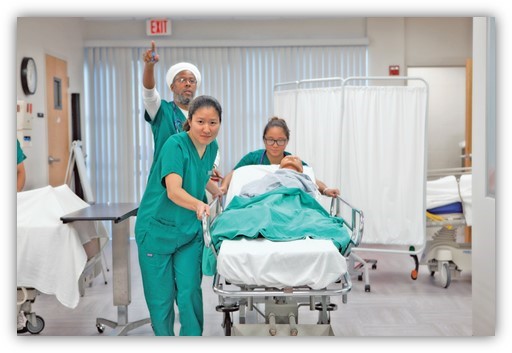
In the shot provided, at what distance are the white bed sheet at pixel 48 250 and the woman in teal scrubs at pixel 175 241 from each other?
622 millimetres

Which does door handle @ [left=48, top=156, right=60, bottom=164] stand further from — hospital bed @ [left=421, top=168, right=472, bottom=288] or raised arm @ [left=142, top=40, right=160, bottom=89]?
hospital bed @ [left=421, top=168, right=472, bottom=288]

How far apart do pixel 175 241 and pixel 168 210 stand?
124 millimetres

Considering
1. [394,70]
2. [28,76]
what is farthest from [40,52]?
[394,70]

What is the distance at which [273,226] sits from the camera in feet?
7.52

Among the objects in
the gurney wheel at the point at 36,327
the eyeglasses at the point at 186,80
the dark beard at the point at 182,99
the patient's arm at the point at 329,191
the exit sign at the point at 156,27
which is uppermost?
the exit sign at the point at 156,27

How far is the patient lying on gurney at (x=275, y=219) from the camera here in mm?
2268

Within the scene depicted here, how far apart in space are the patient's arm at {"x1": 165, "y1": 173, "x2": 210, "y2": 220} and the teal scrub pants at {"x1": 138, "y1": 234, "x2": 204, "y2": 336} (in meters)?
0.27

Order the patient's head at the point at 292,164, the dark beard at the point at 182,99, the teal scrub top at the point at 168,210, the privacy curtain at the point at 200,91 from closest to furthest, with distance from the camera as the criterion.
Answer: the teal scrub top at the point at 168,210 → the dark beard at the point at 182,99 → the patient's head at the point at 292,164 → the privacy curtain at the point at 200,91

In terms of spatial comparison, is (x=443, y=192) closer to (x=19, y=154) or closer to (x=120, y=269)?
(x=120, y=269)

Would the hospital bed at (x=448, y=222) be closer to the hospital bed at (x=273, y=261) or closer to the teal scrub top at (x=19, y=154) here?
the hospital bed at (x=273, y=261)

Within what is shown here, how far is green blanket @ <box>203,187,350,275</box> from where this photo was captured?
226 cm

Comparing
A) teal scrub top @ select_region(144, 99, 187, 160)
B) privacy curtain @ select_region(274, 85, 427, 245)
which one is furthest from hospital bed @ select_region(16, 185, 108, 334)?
privacy curtain @ select_region(274, 85, 427, 245)

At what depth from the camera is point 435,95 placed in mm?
5062

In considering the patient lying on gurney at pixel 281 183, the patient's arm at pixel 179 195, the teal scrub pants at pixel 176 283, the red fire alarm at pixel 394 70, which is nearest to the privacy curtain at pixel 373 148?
the red fire alarm at pixel 394 70
